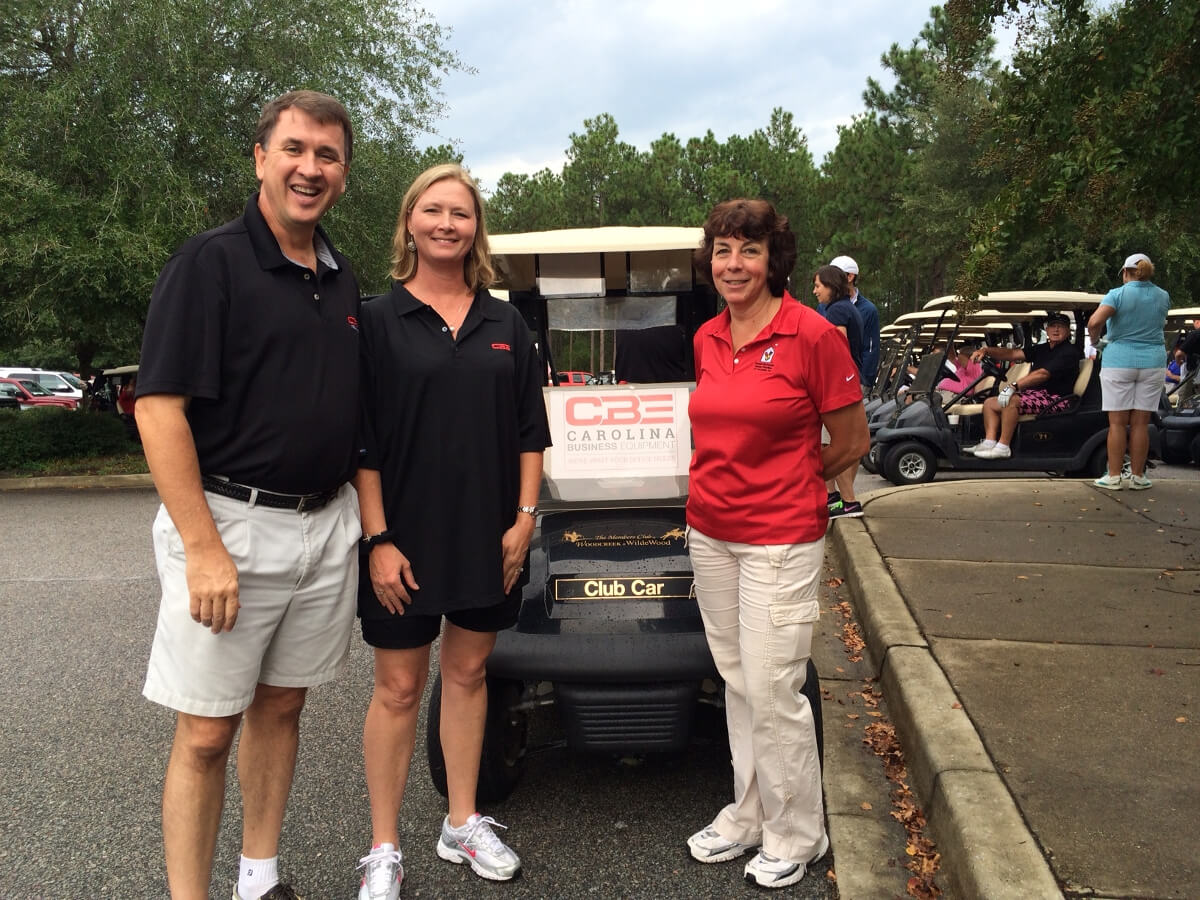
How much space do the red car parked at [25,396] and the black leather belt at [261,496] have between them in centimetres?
2523

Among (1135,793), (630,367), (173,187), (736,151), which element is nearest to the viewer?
(1135,793)

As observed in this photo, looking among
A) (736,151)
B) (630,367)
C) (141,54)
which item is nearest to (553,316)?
(630,367)

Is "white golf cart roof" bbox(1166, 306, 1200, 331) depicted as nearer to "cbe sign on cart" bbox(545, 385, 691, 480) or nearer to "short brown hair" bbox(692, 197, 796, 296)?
"cbe sign on cart" bbox(545, 385, 691, 480)

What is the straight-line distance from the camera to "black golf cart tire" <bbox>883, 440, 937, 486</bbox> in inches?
370

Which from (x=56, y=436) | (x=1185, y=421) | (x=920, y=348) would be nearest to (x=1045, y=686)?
(x=1185, y=421)

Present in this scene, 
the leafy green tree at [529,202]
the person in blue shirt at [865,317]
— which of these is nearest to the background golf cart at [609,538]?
the person in blue shirt at [865,317]

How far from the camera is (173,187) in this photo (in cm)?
1083

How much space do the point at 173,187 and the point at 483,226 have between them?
31.8 ft

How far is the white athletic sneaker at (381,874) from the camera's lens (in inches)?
97.7

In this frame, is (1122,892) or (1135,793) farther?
(1135,793)

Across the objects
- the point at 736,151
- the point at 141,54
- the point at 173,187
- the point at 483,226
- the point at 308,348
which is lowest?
the point at 308,348

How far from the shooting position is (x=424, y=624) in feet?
Result: 8.34

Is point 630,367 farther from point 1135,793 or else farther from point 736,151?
point 736,151

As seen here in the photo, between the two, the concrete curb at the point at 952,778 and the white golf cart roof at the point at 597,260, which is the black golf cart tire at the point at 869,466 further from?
the white golf cart roof at the point at 597,260
